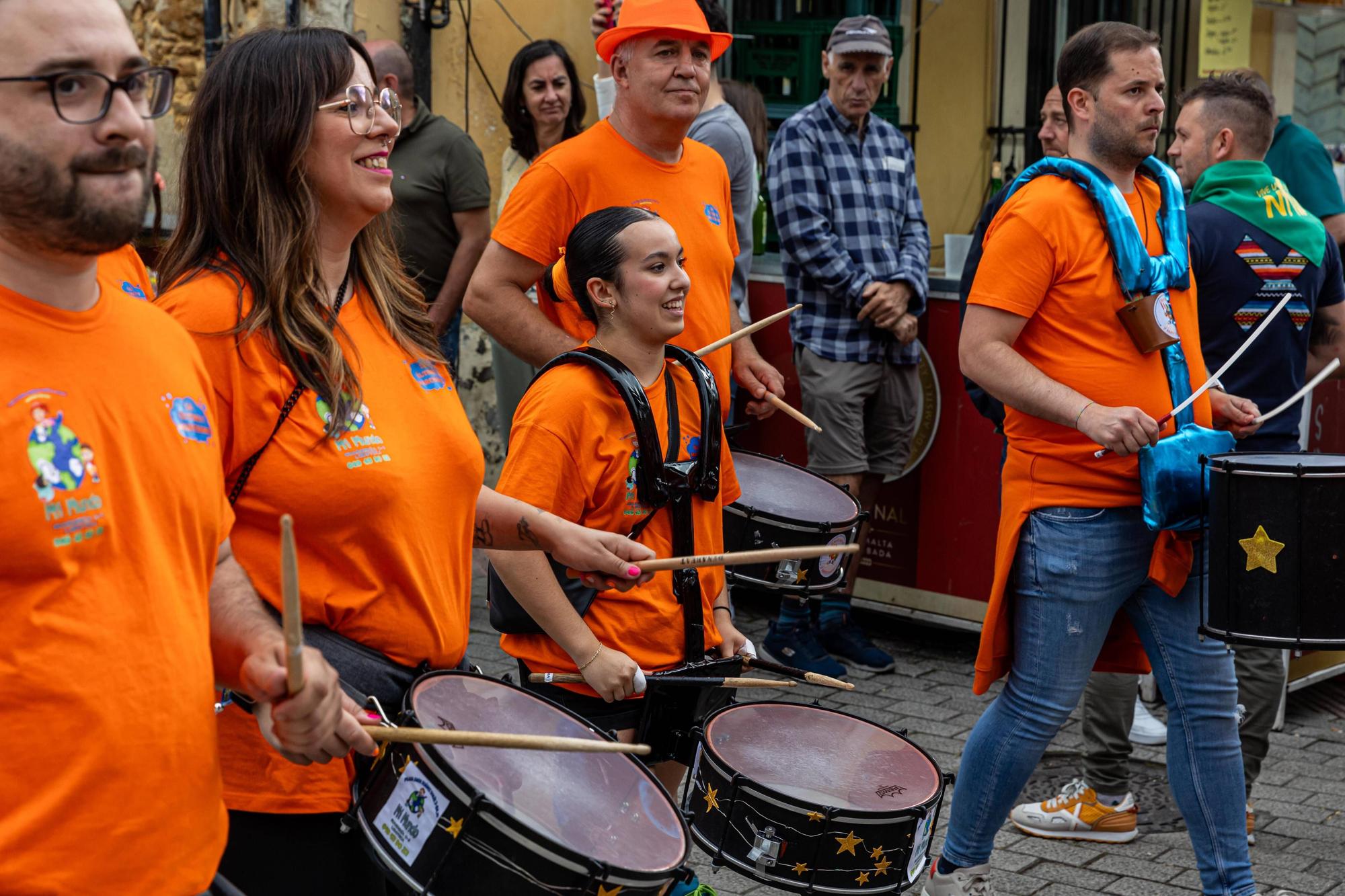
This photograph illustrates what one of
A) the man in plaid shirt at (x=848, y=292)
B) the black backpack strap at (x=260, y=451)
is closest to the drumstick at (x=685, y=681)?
the black backpack strap at (x=260, y=451)

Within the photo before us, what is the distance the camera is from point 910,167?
6.35m

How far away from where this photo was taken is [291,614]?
1.64m

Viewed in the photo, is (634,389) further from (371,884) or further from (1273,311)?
(1273,311)

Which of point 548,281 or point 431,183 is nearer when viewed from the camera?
point 548,281

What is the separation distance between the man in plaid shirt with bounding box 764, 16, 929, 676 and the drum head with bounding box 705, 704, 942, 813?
2728mm

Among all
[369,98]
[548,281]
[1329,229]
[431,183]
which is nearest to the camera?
[369,98]

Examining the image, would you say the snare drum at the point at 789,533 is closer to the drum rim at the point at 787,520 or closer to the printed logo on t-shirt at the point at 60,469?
the drum rim at the point at 787,520

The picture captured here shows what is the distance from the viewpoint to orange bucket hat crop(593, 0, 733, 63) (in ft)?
13.6

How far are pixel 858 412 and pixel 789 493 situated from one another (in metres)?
2.01

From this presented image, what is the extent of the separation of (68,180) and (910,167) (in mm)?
5011

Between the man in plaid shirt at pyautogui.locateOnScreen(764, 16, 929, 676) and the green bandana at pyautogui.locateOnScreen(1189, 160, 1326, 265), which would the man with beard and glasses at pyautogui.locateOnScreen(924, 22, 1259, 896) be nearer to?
the green bandana at pyautogui.locateOnScreen(1189, 160, 1326, 265)

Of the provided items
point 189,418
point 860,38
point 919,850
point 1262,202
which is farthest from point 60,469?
point 860,38

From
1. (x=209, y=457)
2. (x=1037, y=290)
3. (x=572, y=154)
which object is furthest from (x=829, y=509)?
(x=209, y=457)

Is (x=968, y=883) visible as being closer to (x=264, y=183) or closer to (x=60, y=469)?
(x=264, y=183)
